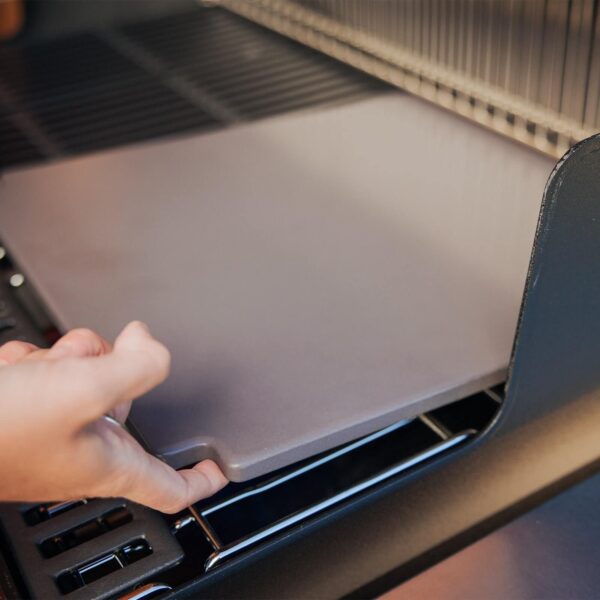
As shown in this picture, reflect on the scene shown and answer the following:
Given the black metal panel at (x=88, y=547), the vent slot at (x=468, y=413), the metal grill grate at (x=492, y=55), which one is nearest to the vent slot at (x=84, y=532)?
the black metal panel at (x=88, y=547)

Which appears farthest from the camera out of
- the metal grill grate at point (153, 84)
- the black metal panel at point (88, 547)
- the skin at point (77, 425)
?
the metal grill grate at point (153, 84)

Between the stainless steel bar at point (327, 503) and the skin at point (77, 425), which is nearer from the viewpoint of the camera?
the skin at point (77, 425)

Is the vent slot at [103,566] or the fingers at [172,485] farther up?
the fingers at [172,485]

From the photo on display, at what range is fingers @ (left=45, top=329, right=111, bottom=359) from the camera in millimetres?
435

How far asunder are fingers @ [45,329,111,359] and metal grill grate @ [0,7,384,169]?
530 millimetres

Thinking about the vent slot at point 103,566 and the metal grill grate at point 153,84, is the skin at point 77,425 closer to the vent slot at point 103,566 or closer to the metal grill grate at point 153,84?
the vent slot at point 103,566

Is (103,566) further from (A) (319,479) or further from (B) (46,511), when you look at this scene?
(A) (319,479)

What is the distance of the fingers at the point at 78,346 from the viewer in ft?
1.43

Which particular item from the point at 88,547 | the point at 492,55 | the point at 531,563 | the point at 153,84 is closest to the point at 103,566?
the point at 88,547

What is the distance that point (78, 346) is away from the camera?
0.44m

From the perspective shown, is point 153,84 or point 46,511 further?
point 153,84

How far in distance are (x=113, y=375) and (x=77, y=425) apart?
0.09 ft

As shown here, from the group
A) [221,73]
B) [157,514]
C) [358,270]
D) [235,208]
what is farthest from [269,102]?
[157,514]

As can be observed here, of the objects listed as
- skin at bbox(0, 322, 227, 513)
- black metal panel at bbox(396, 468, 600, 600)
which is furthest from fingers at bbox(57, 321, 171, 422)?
black metal panel at bbox(396, 468, 600, 600)
